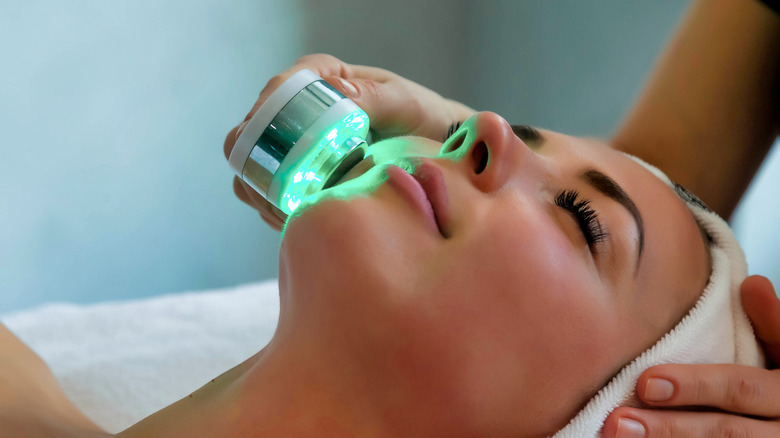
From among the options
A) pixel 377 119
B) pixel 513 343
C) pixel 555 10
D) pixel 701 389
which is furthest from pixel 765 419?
pixel 555 10

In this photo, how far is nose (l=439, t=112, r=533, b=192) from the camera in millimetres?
720

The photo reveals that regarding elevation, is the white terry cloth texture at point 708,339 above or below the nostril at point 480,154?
below

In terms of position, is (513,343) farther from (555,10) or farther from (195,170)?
(555,10)

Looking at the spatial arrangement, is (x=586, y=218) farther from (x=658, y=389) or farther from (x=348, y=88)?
(x=348, y=88)

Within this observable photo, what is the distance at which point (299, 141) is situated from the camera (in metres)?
0.76

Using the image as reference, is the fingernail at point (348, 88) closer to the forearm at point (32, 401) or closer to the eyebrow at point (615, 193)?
the eyebrow at point (615, 193)

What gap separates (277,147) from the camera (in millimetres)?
770

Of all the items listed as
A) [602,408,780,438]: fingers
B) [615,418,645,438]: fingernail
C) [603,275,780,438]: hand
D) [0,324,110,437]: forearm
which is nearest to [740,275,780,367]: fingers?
[603,275,780,438]: hand

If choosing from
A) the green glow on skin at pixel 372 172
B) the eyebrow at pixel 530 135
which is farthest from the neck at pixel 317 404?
the eyebrow at pixel 530 135

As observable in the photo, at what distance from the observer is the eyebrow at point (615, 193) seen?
77 cm

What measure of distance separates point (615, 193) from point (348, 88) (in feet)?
1.35

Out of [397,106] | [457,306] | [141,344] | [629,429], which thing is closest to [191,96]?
[141,344]

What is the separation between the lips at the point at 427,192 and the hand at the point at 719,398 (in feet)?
0.97

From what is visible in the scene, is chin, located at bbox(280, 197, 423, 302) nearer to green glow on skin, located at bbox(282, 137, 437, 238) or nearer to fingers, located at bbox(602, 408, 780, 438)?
green glow on skin, located at bbox(282, 137, 437, 238)
